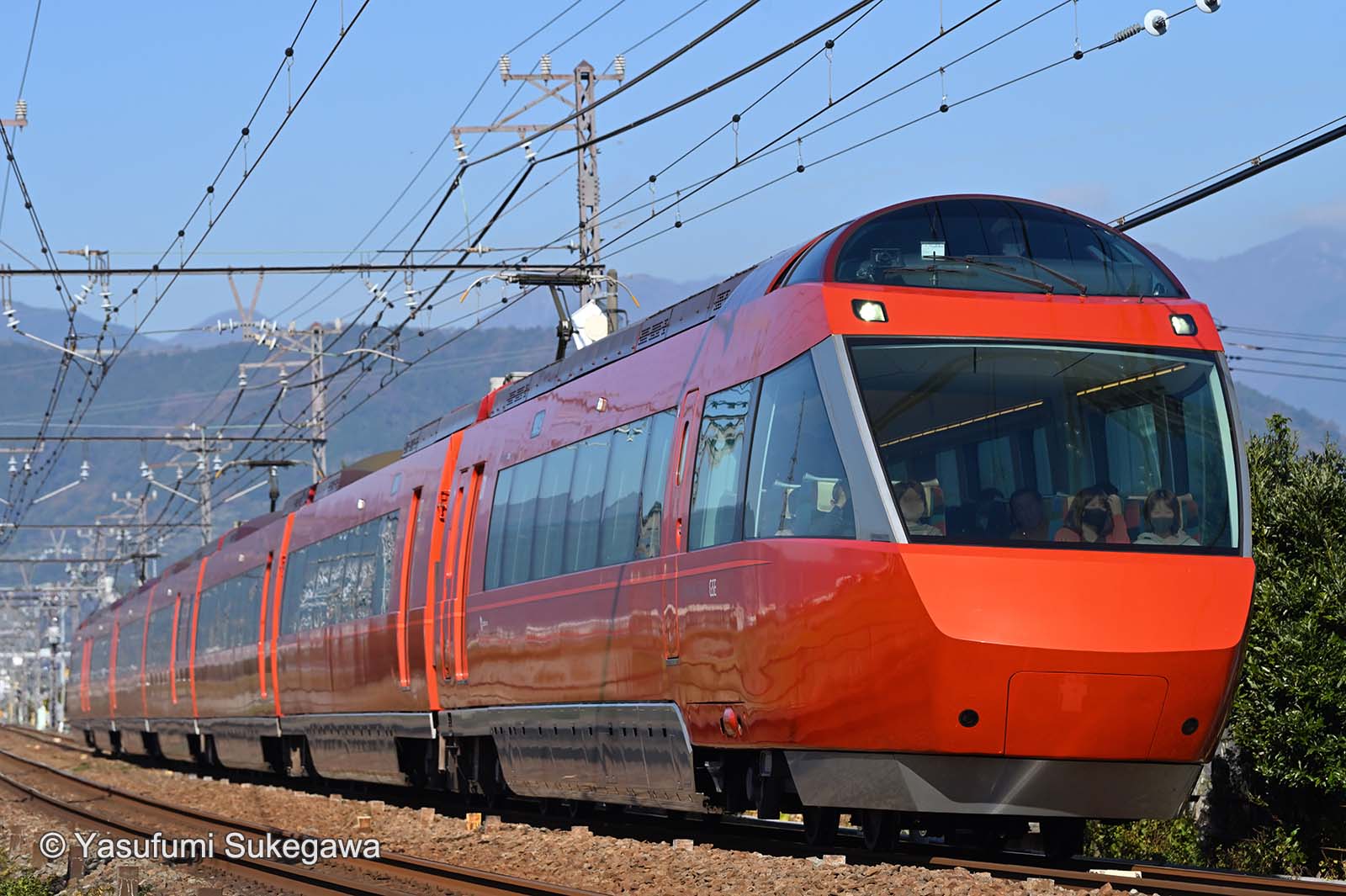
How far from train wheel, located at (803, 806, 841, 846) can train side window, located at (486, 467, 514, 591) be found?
15.4 feet

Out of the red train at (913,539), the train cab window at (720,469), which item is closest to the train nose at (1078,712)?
the red train at (913,539)

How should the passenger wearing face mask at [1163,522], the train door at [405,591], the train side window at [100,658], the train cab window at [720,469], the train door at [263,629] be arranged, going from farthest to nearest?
the train side window at [100,658], the train door at [263,629], the train door at [405,591], the train cab window at [720,469], the passenger wearing face mask at [1163,522]

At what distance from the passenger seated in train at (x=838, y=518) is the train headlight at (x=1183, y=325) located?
2.33m

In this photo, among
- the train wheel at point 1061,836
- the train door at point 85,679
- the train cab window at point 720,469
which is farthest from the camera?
the train door at point 85,679

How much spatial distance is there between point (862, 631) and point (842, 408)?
4.06ft

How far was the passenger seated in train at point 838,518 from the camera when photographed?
9.95m

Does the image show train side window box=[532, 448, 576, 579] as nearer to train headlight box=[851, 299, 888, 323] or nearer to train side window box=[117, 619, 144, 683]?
train headlight box=[851, 299, 888, 323]

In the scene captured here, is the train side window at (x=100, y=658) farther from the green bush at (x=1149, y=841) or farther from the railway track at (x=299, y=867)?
the green bush at (x=1149, y=841)

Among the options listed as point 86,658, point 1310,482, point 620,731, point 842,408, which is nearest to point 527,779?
point 620,731

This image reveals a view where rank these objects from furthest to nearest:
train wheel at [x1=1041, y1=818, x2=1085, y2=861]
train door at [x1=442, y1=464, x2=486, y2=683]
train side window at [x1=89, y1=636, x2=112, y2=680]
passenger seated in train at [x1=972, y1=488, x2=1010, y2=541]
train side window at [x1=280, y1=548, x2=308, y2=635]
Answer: train side window at [x1=89, y1=636, x2=112, y2=680] < train side window at [x1=280, y1=548, x2=308, y2=635] < train door at [x1=442, y1=464, x2=486, y2=683] < train wheel at [x1=1041, y1=818, x2=1085, y2=861] < passenger seated in train at [x1=972, y1=488, x2=1010, y2=541]

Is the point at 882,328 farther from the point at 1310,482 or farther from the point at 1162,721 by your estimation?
the point at 1310,482

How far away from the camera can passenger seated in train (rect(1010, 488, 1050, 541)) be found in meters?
9.88

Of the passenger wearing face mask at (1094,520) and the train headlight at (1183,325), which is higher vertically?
the train headlight at (1183,325)

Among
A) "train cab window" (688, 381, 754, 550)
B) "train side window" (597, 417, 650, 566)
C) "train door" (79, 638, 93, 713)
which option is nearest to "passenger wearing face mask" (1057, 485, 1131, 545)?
"train cab window" (688, 381, 754, 550)
